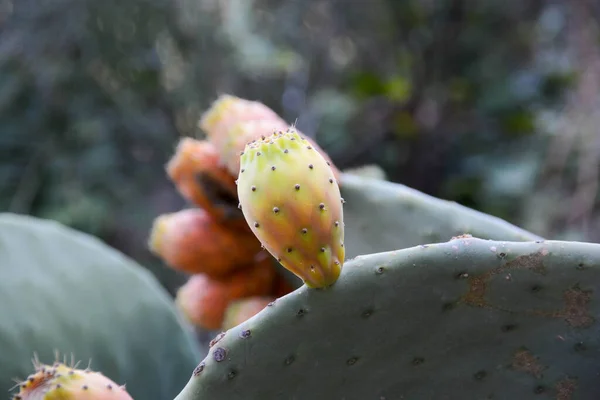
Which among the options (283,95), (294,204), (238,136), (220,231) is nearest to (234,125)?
(238,136)

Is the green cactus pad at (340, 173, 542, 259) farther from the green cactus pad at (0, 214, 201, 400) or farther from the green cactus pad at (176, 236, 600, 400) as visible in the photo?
the green cactus pad at (0, 214, 201, 400)

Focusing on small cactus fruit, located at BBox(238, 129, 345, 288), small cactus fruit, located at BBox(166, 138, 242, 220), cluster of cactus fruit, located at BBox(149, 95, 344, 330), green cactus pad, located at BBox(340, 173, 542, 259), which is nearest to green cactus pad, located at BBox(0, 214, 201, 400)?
cluster of cactus fruit, located at BBox(149, 95, 344, 330)

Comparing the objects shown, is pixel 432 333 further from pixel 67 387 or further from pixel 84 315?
pixel 84 315

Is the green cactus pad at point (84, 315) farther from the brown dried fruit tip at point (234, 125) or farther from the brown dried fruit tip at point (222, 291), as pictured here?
the brown dried fruit tip at point (234, 125)

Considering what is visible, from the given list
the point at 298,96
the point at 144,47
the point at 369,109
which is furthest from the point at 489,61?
the point at 144,47

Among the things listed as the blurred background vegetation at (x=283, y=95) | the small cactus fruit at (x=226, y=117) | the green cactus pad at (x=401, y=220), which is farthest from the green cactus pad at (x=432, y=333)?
the blurred background vegetation at (x=283, y=95)

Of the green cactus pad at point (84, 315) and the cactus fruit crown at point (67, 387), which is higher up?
the green cactus pad at point (84, 315)
